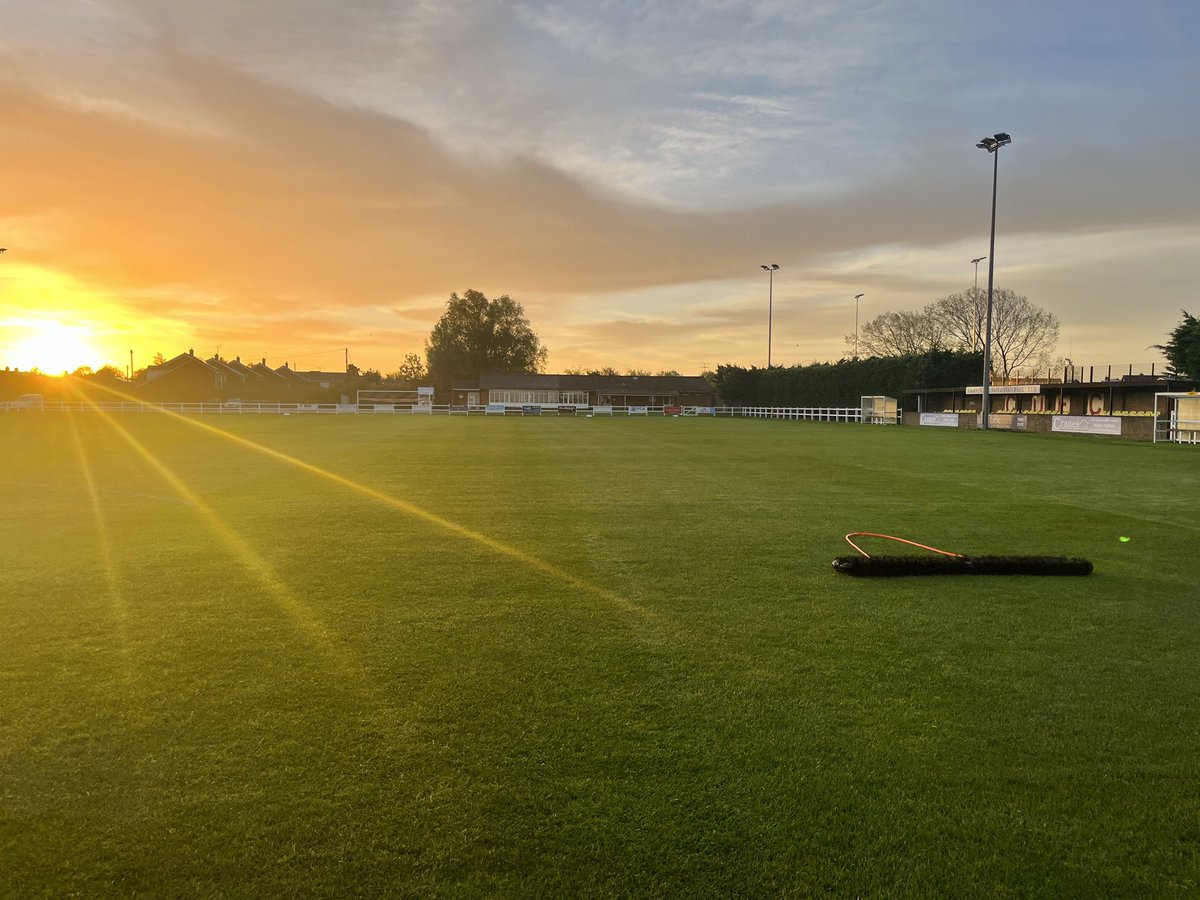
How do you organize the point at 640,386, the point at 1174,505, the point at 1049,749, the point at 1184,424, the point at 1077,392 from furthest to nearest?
the point at 640,386, the point at 1077,392, the point at 1184,424, the point at 1174,505, the point at 1049,749

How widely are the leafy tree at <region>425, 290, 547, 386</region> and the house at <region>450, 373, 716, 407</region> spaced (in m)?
14.5

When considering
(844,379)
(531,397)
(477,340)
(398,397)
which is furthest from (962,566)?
(477,340)

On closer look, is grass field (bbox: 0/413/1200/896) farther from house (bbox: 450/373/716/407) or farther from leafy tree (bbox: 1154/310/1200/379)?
house (bbox: 450/373/716/407)

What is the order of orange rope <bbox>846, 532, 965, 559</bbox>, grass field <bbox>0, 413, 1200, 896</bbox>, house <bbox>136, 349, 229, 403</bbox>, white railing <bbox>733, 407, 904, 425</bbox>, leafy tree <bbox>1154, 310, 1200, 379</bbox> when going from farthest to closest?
house <bbox>136, 349, 229, 403</bbox>, white railing <bbox>733, 407, 904, 425</bbox>, leafy tree <bbox>1154, 310, 1200, 379</bbox>, orange rope <bbox>846, 532, 965, 559</bbox>, grass field <bbox>0, 413, 1200, 896</bbox>

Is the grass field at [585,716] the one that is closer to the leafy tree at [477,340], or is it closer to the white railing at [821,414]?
the white railing at [821,414]

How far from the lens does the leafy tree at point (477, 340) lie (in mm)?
114438

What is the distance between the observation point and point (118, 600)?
20.0ft

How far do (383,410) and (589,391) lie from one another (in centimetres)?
3096

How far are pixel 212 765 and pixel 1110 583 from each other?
7.38m

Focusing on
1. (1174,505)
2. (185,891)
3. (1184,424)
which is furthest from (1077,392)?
(185,891)

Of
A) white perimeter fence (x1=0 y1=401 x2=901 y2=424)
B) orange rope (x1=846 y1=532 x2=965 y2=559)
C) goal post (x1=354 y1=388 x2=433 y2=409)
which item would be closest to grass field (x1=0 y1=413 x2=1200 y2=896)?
orange rope (x1=846 y1=532 x2=965 y2=559)

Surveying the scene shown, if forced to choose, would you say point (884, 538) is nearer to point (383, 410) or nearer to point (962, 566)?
point (962, 566)

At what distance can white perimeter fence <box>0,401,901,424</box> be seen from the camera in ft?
209

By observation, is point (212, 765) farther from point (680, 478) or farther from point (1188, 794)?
point (680, 478)
